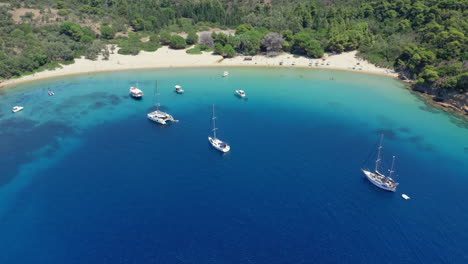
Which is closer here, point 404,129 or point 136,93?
point 404,129

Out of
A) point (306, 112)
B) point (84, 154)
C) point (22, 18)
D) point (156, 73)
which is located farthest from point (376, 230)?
point (22, 18)

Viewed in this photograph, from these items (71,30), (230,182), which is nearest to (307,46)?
(230,182)

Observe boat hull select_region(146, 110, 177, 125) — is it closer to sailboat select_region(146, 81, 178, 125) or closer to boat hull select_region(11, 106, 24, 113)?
sailboat select_region(146, 81, 178, 125)

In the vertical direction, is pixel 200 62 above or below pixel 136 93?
above

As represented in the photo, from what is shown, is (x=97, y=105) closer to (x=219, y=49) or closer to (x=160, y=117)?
(x=160, y=117)

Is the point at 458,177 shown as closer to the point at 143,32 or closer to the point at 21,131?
the point at 21,131

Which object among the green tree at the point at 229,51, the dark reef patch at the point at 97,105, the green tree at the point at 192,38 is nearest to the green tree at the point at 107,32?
the green tree at the point at 192,38
